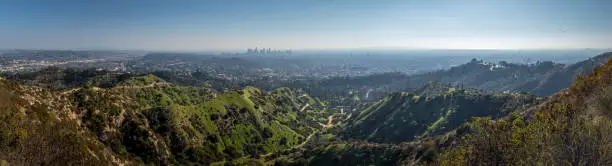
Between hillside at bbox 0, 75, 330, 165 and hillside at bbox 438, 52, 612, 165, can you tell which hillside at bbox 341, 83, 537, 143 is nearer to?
hillside at bbox 0, 75, 330, 165

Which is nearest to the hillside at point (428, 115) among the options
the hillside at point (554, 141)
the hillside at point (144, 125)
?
the hillside at point (144, 125)

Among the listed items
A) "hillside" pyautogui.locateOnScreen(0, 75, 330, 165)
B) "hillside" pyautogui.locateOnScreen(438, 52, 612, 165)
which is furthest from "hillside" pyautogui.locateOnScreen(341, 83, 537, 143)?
"hillside" pyautogui.locateOnScreen(438, 52, 612, 165)

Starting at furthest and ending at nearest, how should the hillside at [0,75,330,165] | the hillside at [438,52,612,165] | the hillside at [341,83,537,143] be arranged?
the hillside at [341,83,537,143], the hillside at [0,75,330,165], the hillside at [438,52,612,165]

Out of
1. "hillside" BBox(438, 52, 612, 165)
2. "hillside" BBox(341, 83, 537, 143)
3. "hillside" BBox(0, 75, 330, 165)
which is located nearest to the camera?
"hillside" BBox(438, 52, 612, 165)

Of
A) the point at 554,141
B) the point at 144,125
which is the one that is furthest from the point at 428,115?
the point at 554,141

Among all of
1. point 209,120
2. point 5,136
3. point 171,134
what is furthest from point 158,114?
point 5,136

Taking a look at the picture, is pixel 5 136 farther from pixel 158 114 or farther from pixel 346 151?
pixel 158 114

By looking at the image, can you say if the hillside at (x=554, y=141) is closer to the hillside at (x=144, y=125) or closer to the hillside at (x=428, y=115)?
the hillside at (x=144, y=125)

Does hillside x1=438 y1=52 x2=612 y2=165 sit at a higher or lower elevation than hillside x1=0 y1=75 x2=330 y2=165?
higher

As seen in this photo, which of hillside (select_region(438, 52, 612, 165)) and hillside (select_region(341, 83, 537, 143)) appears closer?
hillside (select_region(438, 52, 612, 165))
